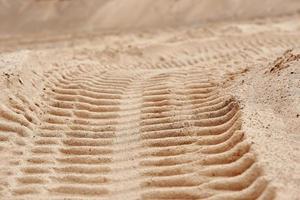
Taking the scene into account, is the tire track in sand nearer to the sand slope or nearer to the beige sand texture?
the beige sand texture

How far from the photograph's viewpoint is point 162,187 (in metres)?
3.55

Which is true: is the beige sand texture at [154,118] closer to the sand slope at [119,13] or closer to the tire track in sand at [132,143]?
the tire track in sand at [132,143]

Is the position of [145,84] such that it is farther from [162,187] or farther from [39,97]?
[162,187]

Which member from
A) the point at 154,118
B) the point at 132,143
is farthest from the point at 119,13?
the point at 132,143

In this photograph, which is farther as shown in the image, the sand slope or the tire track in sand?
the sand slope

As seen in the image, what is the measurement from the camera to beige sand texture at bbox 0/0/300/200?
11.5 feet

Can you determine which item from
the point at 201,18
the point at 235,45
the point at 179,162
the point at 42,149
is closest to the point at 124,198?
the point at 179,162

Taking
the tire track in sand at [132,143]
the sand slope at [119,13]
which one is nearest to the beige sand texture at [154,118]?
the tire track in sand at [132,143]

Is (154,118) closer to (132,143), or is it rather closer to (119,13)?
(132,143)

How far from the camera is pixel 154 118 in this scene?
4590mm

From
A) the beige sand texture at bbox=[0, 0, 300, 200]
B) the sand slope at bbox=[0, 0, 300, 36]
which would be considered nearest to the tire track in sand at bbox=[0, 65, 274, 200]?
the beige sand texture at bbox=[0, 0, 300, 200]

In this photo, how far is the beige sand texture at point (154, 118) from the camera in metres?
3.52

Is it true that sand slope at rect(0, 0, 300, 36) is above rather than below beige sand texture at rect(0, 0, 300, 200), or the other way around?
above

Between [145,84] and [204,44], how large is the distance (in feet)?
6.93
